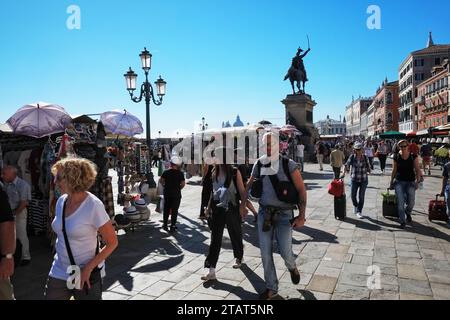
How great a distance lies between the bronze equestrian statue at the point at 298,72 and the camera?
24.6 meters

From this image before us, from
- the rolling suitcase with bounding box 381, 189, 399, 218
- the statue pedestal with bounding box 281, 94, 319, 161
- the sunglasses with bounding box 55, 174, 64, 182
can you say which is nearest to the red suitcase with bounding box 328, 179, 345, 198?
the rolling suitcase with bounding box 381, 189, 399, 218

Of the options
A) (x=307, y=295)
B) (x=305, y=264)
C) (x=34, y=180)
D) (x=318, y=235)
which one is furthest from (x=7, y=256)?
(x=318, y=235)

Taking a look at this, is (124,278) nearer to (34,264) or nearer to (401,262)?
(34,264)

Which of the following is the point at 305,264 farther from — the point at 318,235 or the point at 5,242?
the point at 5,242

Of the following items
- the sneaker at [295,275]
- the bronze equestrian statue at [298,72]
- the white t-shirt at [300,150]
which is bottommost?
the sneaker at [295,275]

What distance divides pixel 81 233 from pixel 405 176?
6467mm

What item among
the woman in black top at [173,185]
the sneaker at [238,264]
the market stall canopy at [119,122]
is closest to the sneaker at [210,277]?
the sneaker at [238,264]

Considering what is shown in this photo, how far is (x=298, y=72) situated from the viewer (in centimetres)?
2461

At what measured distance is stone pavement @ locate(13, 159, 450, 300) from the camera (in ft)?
14.0

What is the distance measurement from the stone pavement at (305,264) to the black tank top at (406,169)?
1.02 metres

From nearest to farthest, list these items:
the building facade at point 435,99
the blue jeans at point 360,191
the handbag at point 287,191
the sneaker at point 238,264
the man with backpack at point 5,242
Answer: the man with backpack at point 5,242 → the handbag at point 287,191 → the sneaker at point 238,264 → the blue jeans at point 360,191 → the building facade at point 435,99

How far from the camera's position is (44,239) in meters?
7.02

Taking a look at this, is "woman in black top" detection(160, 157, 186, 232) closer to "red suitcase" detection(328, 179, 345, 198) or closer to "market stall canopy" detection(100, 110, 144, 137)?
"market stall canopy" detection(100, 110, 144, 137)

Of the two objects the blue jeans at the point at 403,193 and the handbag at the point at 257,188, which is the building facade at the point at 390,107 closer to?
the blue jeans at the point at 403,193
